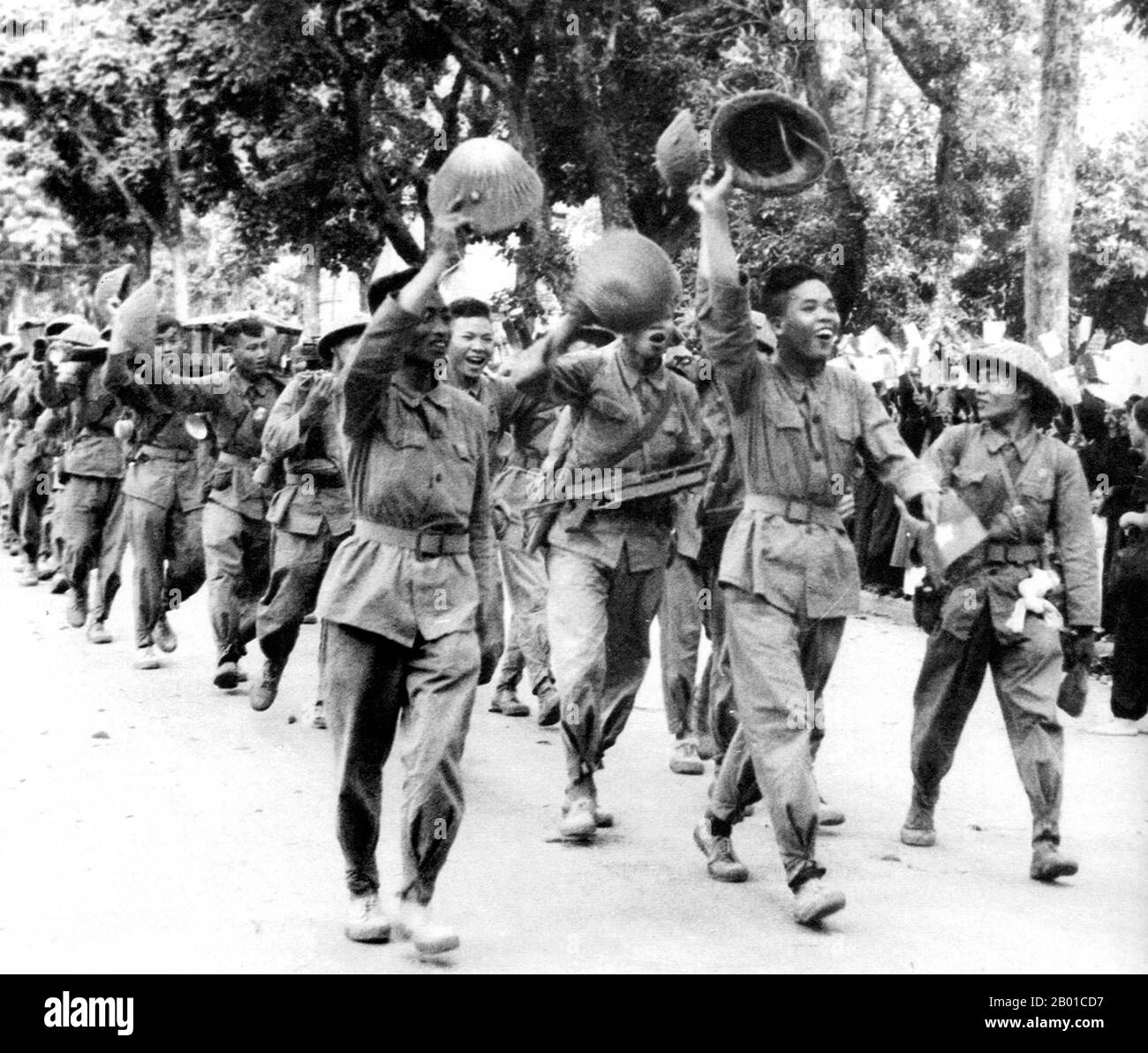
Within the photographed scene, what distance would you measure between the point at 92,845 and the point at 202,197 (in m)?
23.6

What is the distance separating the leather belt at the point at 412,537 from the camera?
5.31m

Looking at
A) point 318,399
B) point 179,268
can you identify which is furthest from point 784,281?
point 179,268

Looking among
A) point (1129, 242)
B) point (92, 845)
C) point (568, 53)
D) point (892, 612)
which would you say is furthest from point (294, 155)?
point (92, 845)

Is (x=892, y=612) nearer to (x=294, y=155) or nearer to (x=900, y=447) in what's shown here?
(x=900, y=447)

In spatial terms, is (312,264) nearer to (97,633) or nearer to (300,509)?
(97,633)

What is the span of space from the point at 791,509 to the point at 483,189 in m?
1.55

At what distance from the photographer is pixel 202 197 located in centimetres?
2877

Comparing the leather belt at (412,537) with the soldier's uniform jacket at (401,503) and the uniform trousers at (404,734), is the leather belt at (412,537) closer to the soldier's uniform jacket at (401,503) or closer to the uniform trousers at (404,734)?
the soldier's uniform jacket at (401,503)

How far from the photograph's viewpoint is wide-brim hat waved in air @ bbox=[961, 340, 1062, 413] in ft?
21.8

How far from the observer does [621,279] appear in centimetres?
632

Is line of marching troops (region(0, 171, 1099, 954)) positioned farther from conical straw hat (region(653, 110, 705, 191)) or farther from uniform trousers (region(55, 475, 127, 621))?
uniform trousers (region(55, 475, 127, 621))

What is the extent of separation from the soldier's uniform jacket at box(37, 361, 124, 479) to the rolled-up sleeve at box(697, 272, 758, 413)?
715cm

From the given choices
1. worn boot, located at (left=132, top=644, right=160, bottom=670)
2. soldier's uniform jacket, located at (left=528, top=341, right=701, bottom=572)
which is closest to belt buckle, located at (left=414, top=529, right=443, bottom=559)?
soldier's uniform jacket, located at (left=528, top=341, right=701, bottom=572)
